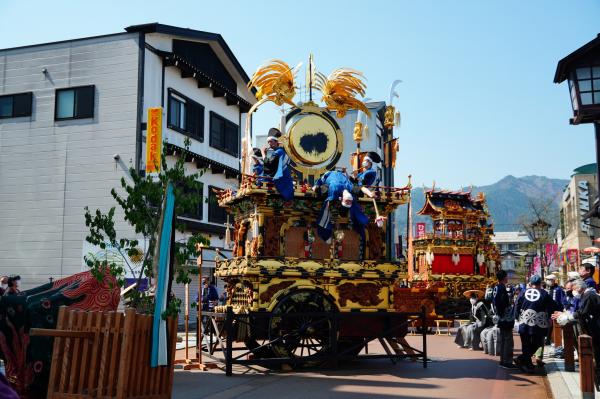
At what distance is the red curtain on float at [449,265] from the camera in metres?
29.8

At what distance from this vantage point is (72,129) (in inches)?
928

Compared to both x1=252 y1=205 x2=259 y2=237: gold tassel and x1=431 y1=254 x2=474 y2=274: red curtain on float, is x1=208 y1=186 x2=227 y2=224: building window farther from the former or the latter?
x1=252 y1=205 x2=259 y2=237: gold tassel

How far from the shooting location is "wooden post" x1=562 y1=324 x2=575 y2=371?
12250 millimetres

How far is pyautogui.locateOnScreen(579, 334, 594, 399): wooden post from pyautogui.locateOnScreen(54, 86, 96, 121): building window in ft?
64.9

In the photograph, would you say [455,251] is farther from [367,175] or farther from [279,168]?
[279,168]

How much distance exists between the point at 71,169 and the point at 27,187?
2.11m

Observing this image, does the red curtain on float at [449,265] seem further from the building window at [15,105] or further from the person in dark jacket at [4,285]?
the person in dark jacket at [4,285]

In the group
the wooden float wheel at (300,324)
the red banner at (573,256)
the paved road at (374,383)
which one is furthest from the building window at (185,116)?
the red banner at (573,256)

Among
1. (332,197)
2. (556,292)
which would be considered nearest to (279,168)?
(332,197)

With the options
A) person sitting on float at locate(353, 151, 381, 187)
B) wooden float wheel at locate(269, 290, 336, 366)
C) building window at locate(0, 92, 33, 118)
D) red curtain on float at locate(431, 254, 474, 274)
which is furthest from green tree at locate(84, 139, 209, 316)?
red curtain on float at locate(431, 254, 474, 274)

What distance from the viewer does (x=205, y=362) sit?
14055mm

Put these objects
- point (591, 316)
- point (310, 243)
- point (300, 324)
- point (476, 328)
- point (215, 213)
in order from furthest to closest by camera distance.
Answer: point (215, 213) < point (476, 328) < point (310, 243) < point (300, 324) < point (591, 316)

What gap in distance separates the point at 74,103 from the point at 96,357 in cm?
1880

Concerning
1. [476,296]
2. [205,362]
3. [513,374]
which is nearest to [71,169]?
[205,362]
